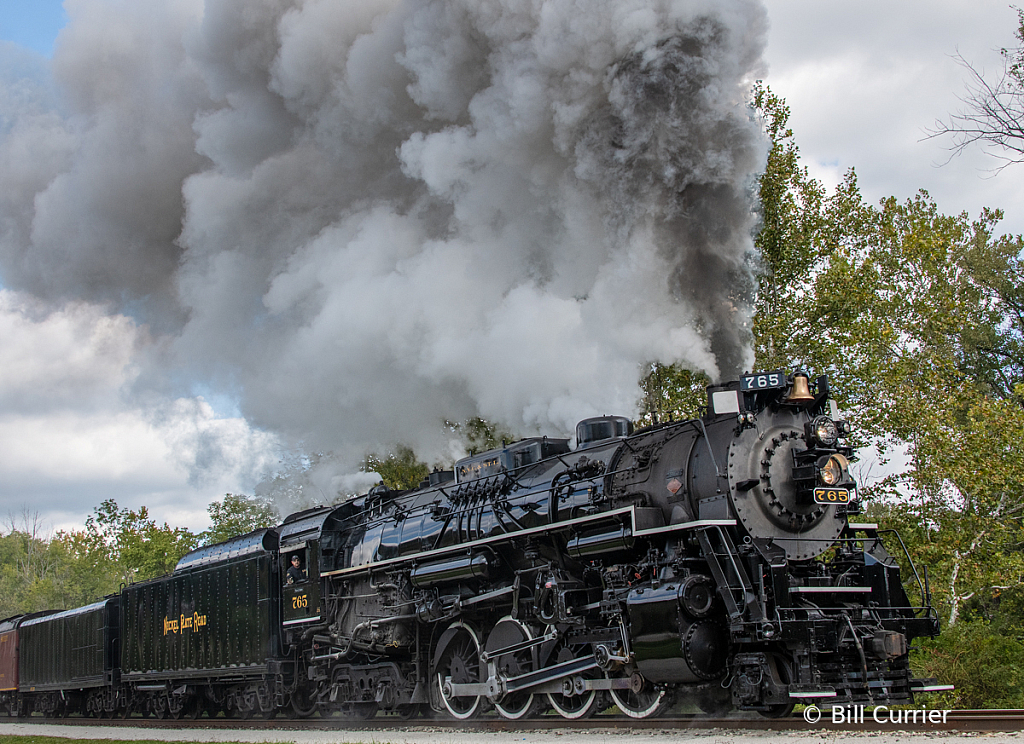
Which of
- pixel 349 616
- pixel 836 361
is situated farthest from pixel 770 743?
pixel 836 361

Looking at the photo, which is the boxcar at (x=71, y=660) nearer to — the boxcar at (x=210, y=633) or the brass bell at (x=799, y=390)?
the boxcar at (x=210, y=633)

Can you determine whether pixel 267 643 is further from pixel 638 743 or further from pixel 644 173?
pixel 644 173

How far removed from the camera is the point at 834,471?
8.29m

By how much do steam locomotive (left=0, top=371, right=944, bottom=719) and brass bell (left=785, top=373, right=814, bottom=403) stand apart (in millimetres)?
14

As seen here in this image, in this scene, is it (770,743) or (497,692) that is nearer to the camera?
(770,743)

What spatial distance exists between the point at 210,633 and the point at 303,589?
2871mm

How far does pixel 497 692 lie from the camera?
30.8 ft

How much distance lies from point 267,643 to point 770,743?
344 inches

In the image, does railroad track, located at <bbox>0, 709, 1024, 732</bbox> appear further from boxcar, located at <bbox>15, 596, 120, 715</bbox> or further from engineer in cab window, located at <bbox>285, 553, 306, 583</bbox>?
boxcar, located at <bbox>15, 596, 120, 715</bbox>

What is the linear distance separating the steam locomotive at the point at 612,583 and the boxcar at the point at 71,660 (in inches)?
261

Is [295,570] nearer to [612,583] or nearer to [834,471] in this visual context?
[612,583]

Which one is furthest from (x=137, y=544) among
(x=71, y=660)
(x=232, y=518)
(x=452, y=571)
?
(x=452, y=571)

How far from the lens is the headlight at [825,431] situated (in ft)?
27.9

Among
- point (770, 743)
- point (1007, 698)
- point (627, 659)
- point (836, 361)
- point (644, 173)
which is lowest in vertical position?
point (1007, 698)
